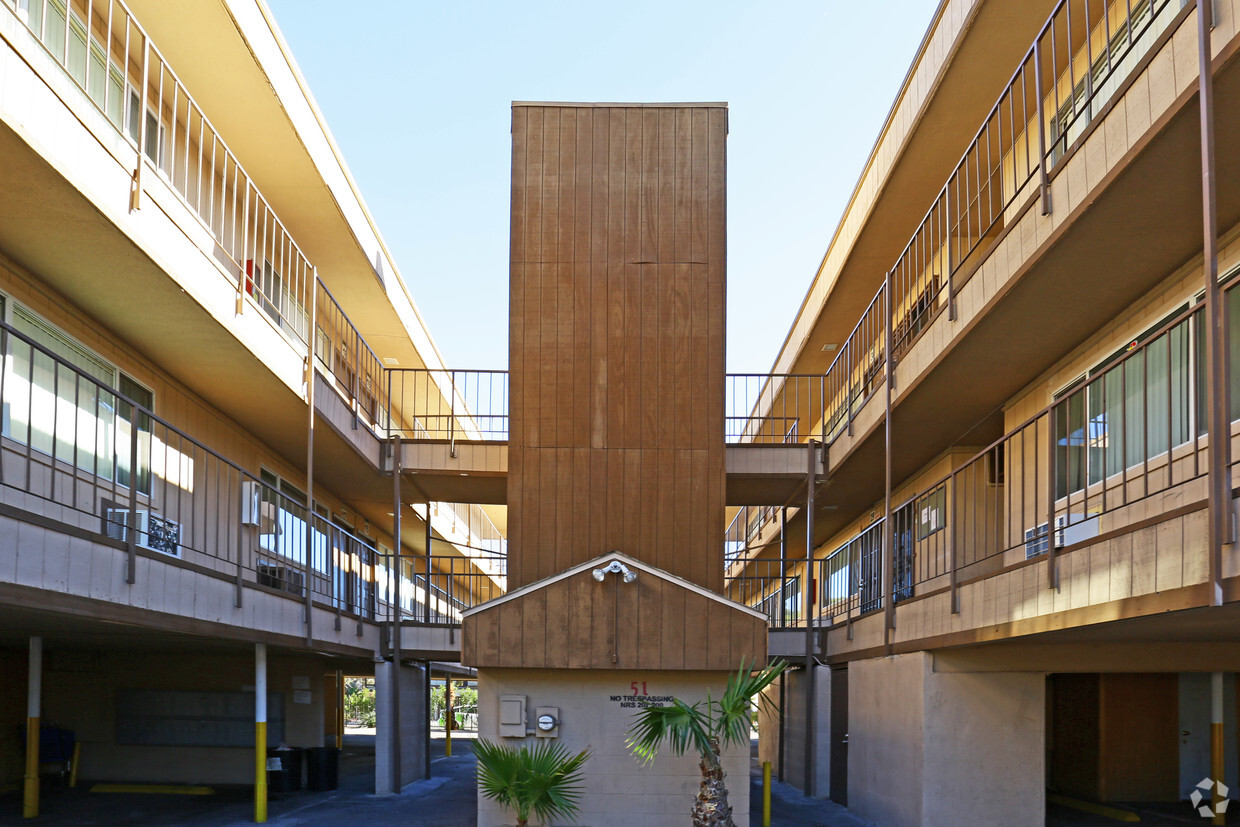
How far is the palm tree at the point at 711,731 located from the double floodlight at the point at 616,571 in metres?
1.58

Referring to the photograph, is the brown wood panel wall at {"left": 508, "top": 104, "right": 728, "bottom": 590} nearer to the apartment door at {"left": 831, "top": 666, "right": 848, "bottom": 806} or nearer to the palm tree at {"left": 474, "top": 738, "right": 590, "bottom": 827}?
the palm tree at {"left": 474, "top": 738, "right": 590, "bottom": 827}

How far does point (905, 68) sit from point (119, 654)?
14076 millimetres

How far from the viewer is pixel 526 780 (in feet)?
37.4

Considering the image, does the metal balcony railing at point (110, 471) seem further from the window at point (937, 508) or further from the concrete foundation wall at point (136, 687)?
the window at point (937, 508)

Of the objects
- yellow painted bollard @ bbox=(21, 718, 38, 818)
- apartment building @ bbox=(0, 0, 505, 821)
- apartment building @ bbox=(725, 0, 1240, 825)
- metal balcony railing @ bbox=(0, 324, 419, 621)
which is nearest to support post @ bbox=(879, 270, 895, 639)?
apartment building @ bbox=(725, 0, 1240, 825)

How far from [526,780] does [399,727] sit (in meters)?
5.08

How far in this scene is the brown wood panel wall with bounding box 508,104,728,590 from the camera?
560 inches

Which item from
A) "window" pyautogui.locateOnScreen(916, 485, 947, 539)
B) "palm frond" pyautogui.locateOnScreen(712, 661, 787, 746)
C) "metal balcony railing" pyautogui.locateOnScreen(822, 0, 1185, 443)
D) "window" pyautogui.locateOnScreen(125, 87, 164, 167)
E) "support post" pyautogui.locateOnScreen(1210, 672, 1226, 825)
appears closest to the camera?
"metal balcony railing" pyautogui.locateOnScreen(822, 0, 1185, 443)

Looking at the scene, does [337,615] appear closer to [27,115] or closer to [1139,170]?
[27,115]

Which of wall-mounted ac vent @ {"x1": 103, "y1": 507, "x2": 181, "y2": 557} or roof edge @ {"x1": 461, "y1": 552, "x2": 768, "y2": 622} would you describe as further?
roof edge @ {"x1": 461, "y1": 552, "x2": 768, "y2": 622}

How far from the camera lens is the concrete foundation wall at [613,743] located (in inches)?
485

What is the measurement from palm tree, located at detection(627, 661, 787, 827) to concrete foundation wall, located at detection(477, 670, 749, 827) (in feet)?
2.76

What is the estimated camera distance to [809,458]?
53.3ft

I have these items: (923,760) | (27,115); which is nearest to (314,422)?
(27,115)
